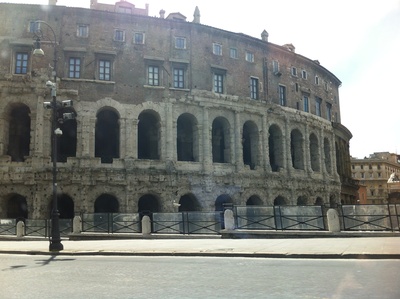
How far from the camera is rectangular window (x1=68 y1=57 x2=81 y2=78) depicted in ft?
94.8

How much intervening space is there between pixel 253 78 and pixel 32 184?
63.2 feet

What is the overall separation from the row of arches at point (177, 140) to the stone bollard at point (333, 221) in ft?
50.3

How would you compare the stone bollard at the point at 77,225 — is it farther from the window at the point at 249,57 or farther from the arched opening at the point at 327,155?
the arched opening at the point at 327,155

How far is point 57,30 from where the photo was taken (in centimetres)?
2881

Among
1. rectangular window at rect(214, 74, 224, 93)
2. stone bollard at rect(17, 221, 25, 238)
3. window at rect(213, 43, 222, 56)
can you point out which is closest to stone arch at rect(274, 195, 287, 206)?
rectangular window at rect(214, 74, 224, 93)

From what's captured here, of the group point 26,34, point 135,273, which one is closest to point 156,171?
point 26,34

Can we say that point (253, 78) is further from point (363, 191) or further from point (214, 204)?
point (363, 191)

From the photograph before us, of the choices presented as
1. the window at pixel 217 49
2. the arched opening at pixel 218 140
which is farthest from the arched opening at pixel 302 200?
the window at pixel 217 49

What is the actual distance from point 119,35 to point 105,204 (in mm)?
12367

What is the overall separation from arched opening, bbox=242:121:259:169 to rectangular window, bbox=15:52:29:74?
1749cm

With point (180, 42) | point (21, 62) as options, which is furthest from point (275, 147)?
point (21, 62)

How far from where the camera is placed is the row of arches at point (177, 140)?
2953 centimetres

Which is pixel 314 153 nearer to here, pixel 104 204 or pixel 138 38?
pixel 138 38

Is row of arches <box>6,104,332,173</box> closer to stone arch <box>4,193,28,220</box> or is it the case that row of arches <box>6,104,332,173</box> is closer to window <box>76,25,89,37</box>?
stone arch <box>4,193,28,220</box>
